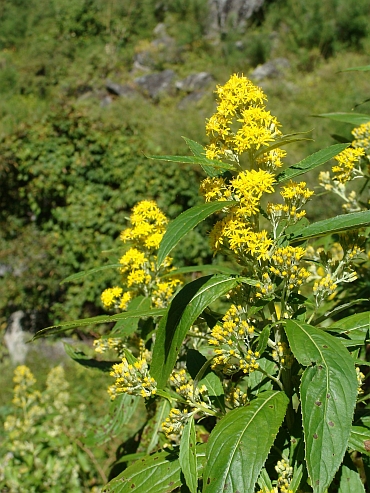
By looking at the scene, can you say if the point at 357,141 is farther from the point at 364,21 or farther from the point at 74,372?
the point at 364,21

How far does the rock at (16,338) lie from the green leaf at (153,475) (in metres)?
5.46

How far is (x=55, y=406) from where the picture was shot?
3.58 meters

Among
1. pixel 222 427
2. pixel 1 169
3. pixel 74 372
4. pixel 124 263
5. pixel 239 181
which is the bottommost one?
pixel 74 372

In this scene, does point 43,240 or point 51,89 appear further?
point 51,89

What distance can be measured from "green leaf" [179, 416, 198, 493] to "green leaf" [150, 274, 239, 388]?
13 cm

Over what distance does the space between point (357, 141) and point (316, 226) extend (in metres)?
0.74

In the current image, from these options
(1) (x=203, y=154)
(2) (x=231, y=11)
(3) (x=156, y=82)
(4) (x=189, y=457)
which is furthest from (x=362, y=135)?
(2) (x=231, y=11)

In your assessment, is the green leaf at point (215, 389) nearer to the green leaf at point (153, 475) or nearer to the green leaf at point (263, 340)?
the green leaf at point (153, 475)

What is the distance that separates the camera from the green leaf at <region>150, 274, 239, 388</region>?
108 centimetres

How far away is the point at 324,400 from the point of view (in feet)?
3.18

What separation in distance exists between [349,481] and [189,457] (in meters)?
0.38

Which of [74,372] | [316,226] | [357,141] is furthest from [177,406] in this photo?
[74,372]

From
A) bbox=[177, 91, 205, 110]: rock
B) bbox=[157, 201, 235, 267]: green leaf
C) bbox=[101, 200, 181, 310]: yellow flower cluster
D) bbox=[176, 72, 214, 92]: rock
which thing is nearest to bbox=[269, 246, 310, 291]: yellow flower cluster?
bbox=[157, 201, 235, 267]: green leaf

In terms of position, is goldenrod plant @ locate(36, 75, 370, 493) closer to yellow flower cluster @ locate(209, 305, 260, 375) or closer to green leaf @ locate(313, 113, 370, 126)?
yellow flower cluster @ locate(209, 305, 260, 375)
